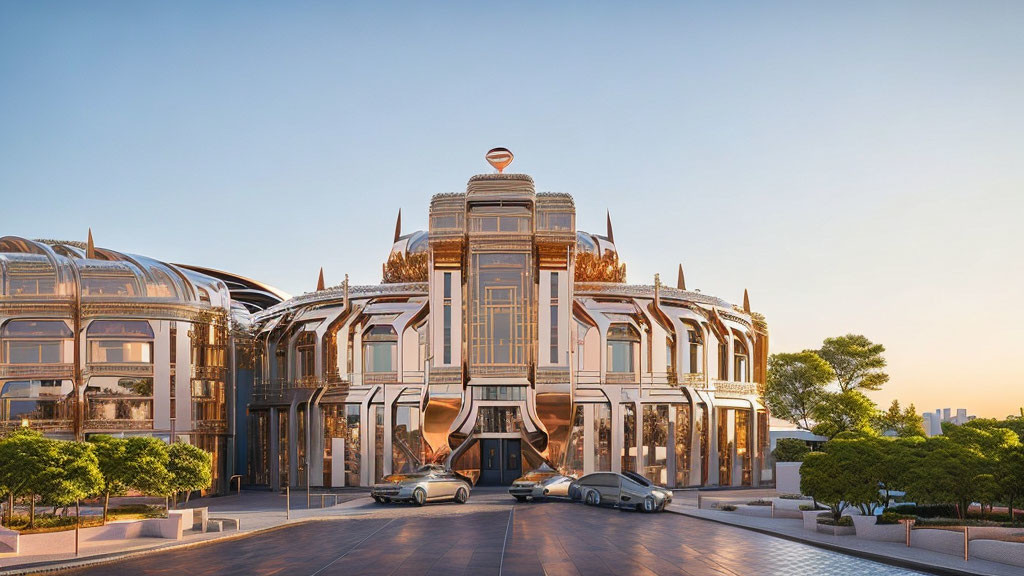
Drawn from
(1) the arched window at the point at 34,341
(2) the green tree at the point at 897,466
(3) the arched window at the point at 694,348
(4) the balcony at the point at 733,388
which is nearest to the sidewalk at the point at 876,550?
(2) the green tree at the point at 897,466

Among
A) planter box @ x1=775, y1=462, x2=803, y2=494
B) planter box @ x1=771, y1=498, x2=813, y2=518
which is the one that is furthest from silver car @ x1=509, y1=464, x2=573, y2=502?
planter box @ x1=775, y1=462, x2=803, y2=494

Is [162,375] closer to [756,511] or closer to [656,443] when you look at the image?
[656,443]

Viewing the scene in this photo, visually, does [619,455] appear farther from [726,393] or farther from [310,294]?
[310,294]

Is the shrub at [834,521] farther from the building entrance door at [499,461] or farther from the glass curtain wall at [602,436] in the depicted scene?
the building entrance door at [499,461]

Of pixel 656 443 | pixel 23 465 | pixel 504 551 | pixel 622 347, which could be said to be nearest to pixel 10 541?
pixel 23 465

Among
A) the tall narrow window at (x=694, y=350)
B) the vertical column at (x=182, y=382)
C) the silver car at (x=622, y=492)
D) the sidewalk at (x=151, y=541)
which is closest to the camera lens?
the sidewalk at (x=151, y=541)

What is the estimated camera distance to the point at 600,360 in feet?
181

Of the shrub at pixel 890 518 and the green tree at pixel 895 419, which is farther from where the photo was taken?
the green tree at pixel 895 419

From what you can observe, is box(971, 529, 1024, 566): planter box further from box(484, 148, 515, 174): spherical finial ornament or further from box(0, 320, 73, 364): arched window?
box(0, 320, 73, 364): arched window

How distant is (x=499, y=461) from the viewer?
55.6 m

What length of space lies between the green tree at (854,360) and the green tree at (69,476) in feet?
222

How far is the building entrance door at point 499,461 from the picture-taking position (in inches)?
2185

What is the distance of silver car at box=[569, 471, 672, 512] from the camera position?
1532 inches

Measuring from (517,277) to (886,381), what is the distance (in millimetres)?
46268
